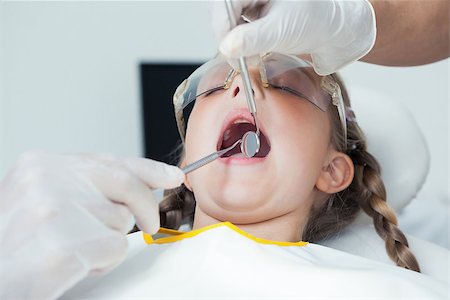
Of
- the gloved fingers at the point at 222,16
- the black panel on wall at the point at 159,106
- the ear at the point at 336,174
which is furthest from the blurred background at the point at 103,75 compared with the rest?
the gloved fingers at the point at 222,16

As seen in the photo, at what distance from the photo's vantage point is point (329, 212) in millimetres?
1725

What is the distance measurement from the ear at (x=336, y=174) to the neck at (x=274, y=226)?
11 cm

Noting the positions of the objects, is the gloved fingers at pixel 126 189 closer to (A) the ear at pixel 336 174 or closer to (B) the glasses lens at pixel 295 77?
(B) the glasses lens at pixel 295 77

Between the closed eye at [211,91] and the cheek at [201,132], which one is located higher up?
the closed eye at [211,91]

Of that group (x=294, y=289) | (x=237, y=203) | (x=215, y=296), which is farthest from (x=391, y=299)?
(x=237, y=203)

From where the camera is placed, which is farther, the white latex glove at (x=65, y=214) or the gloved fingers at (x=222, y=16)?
the gloved fingers at (x=222, y=16)

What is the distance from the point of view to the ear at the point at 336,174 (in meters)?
1.61

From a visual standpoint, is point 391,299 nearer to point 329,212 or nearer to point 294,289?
point 294,289

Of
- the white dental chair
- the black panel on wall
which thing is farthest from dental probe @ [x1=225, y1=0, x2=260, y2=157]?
the black panel on wall

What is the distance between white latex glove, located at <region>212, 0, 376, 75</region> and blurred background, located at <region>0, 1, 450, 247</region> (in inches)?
60.4

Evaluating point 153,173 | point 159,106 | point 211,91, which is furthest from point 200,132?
point 159,106

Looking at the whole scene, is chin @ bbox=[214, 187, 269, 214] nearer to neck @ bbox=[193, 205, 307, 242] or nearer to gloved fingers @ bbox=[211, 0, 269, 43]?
neck @ bbox=[193, 205, 307, 242]

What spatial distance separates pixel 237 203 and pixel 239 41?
446mm

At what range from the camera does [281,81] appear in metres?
1.49
